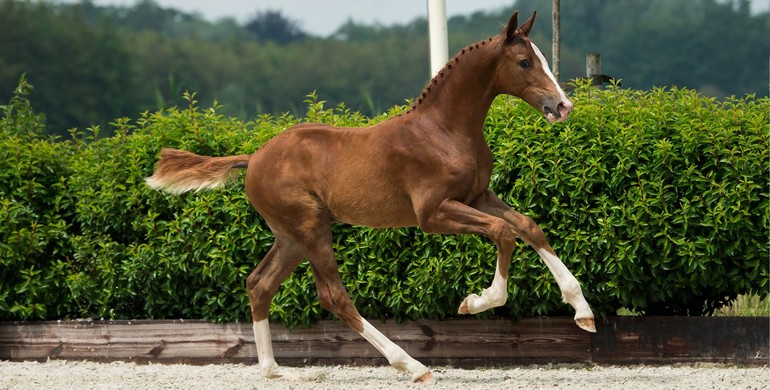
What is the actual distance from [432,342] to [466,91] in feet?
6.81

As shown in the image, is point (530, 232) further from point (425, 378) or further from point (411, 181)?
point (425, 378)

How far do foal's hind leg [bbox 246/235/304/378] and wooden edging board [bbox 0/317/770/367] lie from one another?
0.94 metres

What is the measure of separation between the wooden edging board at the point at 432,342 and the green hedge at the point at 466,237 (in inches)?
5.0

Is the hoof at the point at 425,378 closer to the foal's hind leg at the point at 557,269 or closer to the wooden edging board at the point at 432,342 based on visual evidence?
the foal's hind leg at the point at 557,269

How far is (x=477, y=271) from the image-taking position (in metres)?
6.52

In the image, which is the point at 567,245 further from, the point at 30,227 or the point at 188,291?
the point at 30,227

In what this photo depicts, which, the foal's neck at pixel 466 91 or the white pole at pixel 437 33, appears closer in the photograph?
the foal's neck at pixel 466 91

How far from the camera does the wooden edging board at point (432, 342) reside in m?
6.47

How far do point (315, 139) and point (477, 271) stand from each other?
145 centimetres

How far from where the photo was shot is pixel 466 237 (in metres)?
6.56

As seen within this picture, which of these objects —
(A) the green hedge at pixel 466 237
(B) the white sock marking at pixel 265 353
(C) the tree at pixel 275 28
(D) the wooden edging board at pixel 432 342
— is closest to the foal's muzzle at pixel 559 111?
(A) the green hedge at pixel 466 237

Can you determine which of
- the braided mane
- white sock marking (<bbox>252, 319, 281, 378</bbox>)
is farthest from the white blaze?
white sock marking (<bbox>252, 319, 281, 378</bbox>)

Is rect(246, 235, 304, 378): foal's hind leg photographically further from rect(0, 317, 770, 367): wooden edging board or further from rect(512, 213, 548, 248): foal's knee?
rect(512, 213, 548, 248): foal's knee

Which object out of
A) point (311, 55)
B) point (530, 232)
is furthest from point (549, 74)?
point (311, 55)
